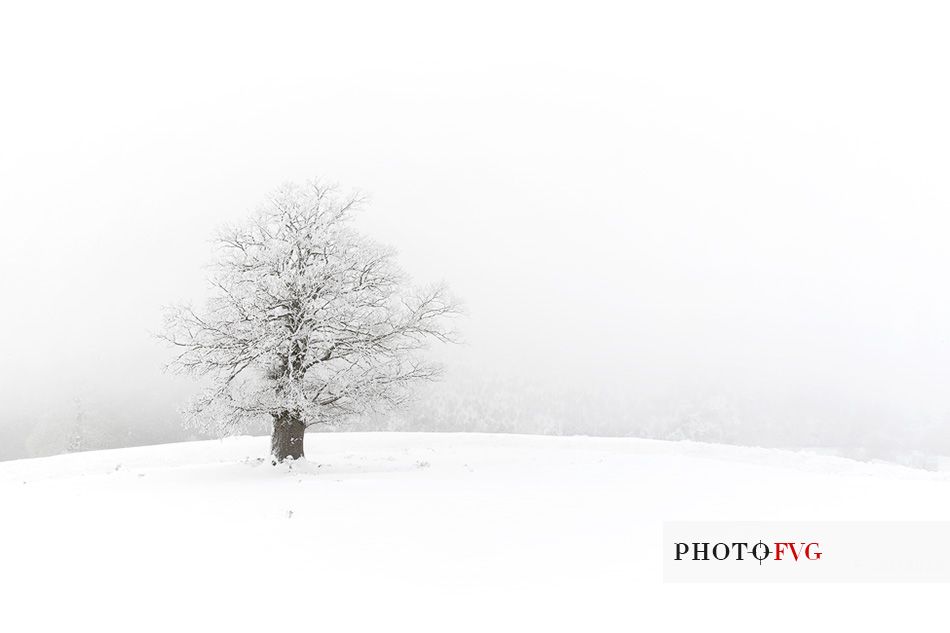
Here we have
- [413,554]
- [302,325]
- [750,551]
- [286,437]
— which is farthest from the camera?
[286,437]

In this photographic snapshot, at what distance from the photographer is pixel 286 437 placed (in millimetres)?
20688

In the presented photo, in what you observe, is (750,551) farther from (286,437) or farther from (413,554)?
(286,437)

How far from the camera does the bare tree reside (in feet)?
63.9

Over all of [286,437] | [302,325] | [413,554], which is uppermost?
[302,325]

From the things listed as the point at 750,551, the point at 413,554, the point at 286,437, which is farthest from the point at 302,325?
the point at 750,551

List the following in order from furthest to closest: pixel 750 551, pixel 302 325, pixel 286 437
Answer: pixel 286 437
pixel 302 325
pixel 750 551

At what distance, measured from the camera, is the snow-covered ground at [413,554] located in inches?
284

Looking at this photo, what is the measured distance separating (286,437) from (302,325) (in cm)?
434

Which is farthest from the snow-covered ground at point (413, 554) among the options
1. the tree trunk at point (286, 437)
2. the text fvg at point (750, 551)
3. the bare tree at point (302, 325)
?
the bare tree at point (302, 325)

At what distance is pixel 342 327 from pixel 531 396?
13040 cm

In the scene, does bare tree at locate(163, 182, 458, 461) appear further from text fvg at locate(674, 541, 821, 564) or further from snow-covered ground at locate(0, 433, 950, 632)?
text fvg at locate(674, 541, 821, 564)

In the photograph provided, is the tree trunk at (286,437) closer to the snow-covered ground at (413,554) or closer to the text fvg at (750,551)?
the snow-covered ground at (413,554)

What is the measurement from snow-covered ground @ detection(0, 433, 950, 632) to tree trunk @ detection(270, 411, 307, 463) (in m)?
2.83

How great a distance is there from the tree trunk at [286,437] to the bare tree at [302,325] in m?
0.04
